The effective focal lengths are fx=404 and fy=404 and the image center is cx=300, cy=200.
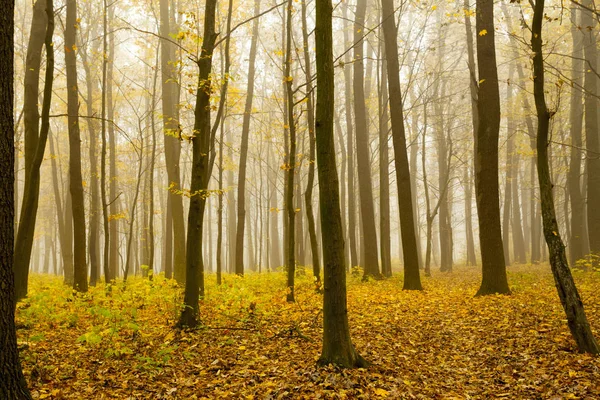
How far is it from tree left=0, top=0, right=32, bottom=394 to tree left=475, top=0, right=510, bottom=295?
406 inches

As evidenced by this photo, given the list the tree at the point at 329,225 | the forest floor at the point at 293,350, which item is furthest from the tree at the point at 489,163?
the tree at the point at 329,225

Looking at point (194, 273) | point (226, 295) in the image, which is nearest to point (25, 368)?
point (194, 273)

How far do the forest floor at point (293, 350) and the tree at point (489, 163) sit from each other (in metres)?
0.84

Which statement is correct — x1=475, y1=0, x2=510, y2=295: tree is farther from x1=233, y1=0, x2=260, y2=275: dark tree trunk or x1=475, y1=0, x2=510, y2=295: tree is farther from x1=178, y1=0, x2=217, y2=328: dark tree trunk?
x1=233, y1=0, x2=260, y2=275: dark tree trunk

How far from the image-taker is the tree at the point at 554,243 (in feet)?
19.9

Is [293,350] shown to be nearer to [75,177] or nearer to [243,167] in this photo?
[75,177]

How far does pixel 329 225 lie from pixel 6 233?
3.71 m

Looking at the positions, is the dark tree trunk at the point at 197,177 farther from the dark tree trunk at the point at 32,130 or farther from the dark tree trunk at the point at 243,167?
the dark tree trunk at the point at 243,167

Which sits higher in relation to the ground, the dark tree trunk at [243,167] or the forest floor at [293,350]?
the dark tree trunk at [243,167]

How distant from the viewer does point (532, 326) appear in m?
7.62

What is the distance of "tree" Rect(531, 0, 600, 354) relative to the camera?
606 centimetres

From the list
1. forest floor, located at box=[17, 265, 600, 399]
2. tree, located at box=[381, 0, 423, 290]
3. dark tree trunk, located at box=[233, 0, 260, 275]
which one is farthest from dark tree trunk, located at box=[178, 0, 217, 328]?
dark tree trunk, located at box=[233, 0, 260, 275]

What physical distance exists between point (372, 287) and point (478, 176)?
5063 millimetres

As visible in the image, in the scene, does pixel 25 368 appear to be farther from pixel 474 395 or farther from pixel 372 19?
pixel 372 19
